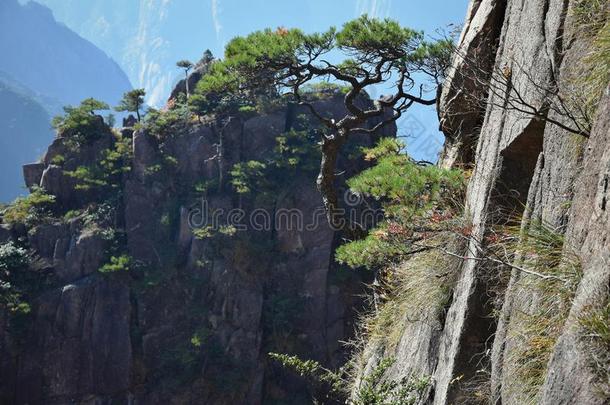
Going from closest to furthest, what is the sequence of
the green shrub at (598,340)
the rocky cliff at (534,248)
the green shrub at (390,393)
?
the green shrub at (598,340) < the rocky cliff at (534,248) < the green shrub at (390,393)

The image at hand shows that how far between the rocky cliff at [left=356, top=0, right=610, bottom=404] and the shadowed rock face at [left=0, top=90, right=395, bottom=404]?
39.3 feet

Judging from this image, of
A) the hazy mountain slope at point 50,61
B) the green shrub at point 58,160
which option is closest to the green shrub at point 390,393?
the green shrub at point 58,160

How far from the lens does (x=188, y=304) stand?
16812 mm

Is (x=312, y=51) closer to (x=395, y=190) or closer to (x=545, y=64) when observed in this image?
(x=395, y=190)

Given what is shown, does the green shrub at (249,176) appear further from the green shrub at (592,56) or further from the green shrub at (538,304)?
the green shrub at (538,304)

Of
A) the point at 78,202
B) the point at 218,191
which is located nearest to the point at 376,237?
the point at 218,191

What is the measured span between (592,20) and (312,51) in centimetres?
391

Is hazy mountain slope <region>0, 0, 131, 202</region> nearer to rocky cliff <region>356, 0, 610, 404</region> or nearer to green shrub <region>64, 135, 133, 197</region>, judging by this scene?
green shrub <region>64, 135, 133, 197</region>

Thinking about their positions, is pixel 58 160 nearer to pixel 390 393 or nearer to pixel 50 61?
pixel 390 393

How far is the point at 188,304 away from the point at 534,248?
49.9ft

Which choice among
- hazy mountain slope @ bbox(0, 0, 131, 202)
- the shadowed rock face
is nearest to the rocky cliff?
the shadowed rock face

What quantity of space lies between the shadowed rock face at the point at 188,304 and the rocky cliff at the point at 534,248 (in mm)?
11970

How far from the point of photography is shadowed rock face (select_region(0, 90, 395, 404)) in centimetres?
1597

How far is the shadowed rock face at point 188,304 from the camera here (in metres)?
16.0
